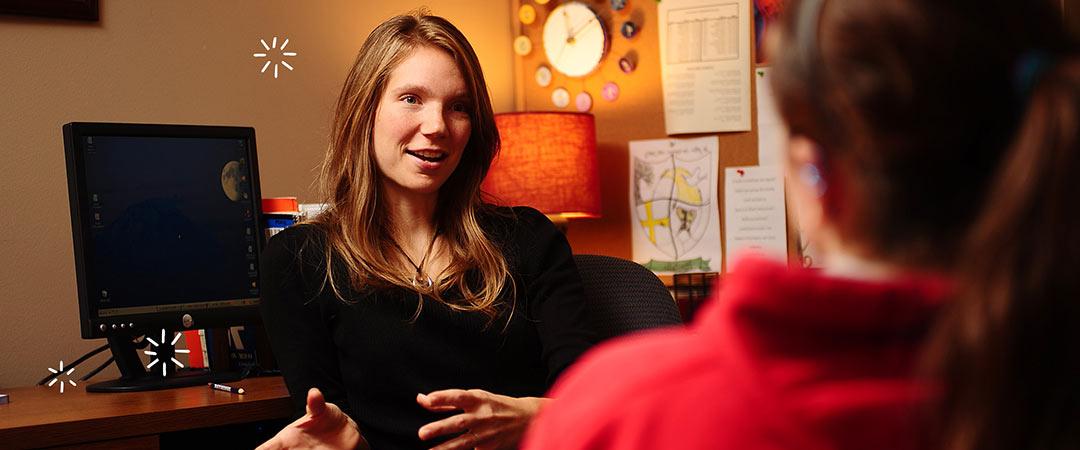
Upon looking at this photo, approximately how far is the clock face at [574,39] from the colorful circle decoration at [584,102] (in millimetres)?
58

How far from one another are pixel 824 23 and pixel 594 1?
2.55 metres

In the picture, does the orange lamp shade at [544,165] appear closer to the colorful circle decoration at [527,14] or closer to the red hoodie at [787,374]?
the colorful circle decoration at [527,14]

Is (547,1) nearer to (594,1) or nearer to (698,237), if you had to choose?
(594,1)

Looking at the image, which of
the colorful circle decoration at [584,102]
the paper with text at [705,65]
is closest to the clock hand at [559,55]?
the colorful circle decoration at [584,102]

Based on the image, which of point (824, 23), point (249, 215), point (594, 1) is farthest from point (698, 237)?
point (824, 23)

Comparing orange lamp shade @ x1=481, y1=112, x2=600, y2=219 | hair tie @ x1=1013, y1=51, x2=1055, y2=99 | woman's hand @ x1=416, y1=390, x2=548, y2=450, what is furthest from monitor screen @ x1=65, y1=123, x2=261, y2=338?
hair tie @ x1=1013, y1=51, x2=1055, y2=99

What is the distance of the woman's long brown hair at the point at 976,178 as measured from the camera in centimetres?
45

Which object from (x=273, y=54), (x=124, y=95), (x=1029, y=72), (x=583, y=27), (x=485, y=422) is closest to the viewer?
(x=1029, y=72)

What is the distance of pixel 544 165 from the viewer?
106 inches

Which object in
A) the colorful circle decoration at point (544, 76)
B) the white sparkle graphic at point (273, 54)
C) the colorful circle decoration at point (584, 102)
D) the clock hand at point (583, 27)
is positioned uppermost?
the clock hand at point (583, 27)

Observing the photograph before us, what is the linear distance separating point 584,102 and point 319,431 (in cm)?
177

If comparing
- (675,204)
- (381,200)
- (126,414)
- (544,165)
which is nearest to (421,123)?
(381,200)

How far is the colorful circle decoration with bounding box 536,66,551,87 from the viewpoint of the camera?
119 inches

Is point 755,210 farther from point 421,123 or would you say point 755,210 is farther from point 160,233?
point 160,233
